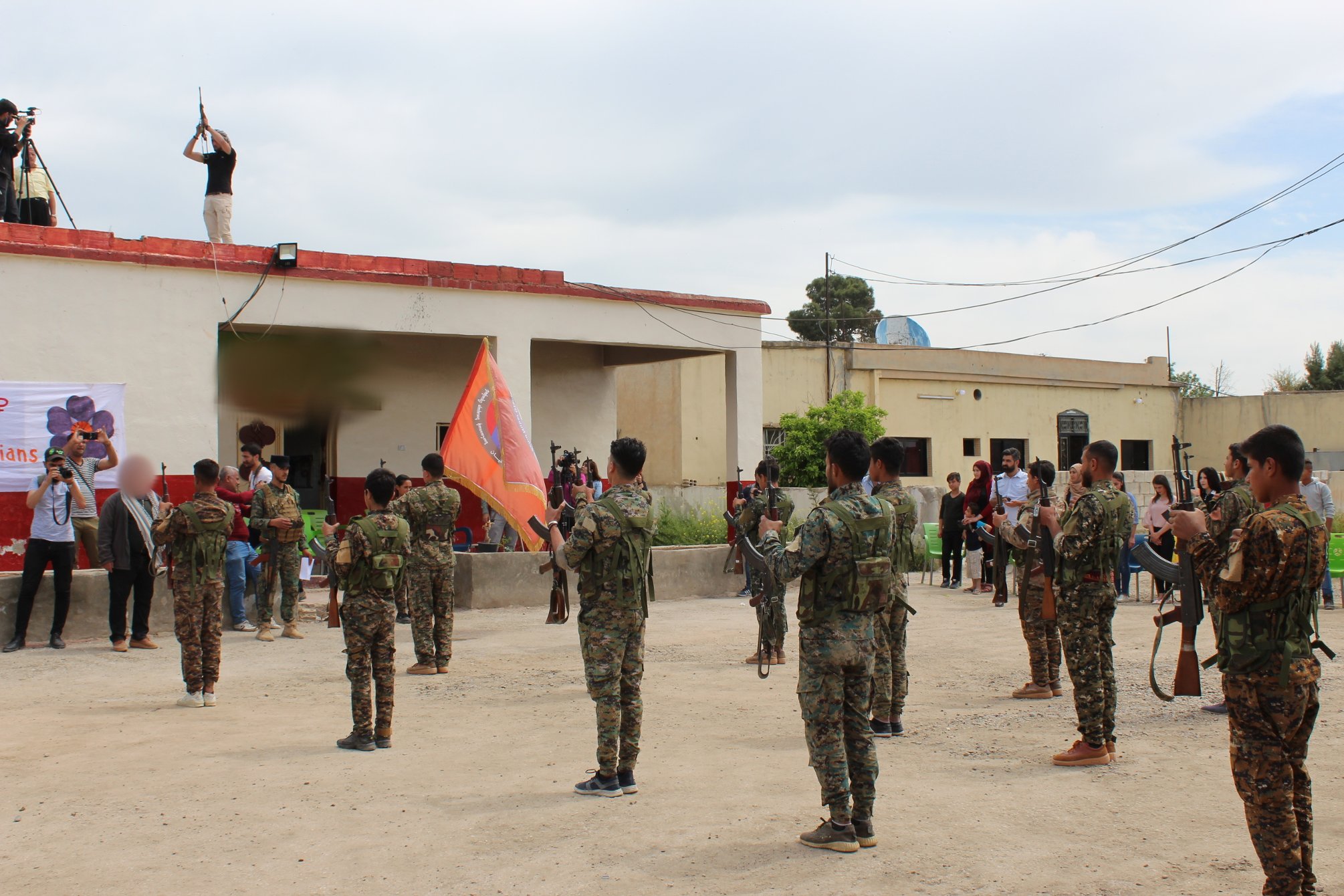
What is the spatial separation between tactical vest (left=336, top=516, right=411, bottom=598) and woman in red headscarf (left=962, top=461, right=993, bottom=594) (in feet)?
29.0

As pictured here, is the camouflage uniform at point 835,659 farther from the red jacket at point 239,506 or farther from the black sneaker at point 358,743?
the red jacket at point 239,506

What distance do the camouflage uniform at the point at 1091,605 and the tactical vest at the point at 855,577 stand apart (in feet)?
6.56

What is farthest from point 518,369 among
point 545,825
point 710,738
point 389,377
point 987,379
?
point 987,379

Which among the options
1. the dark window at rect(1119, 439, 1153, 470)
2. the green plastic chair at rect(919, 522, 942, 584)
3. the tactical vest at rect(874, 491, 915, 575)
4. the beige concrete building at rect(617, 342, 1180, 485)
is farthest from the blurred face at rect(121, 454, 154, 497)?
the dark window at rect(1119, 439, 1153, 470)

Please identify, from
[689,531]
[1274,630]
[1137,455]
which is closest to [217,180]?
A: [689,531]

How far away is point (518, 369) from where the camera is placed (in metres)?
17.1

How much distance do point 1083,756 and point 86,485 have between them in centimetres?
956

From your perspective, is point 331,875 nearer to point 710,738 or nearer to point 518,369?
point 710,738

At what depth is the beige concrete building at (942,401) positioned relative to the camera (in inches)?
1144

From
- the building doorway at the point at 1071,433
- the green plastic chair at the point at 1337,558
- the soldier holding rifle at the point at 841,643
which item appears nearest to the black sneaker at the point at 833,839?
the soldier holding rifle at the point at 841,643

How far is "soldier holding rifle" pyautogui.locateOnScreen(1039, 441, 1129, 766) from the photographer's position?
6414 millimetres

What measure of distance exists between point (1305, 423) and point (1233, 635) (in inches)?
1584

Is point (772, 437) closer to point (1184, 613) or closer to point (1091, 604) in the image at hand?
point (1091, 604)

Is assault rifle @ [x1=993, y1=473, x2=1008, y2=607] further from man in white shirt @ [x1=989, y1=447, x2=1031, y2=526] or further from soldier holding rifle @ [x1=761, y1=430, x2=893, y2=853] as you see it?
soldier holding rifle @ [x1=761, y1=430, x2=893, y2=853]
